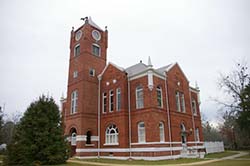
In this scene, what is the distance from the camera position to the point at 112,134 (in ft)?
76.3

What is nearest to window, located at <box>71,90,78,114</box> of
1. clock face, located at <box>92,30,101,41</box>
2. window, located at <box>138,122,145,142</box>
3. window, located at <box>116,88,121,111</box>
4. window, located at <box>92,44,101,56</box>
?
window, located at <box>116,88,121,111</box>

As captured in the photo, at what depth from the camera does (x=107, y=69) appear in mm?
26062

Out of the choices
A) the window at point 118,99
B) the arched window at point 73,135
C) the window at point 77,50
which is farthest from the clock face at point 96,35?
the arched window at point 73,135

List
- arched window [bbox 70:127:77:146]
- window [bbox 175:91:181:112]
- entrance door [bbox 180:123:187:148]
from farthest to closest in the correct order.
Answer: window [bbox 175:91:181:112] < arched window [bbox 70:127:77:146] < entrance door [bbox 180:123:187:148]

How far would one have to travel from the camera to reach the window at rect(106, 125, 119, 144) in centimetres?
2283

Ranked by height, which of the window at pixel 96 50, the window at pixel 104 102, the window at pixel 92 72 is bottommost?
the window at pixel 104 102

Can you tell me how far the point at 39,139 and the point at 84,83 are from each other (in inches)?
420

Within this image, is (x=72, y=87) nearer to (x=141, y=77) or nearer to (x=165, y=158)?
(x=141, y=77)

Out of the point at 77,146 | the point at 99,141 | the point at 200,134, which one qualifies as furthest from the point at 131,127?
the point at 200,134

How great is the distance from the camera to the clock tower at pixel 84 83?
77.6ft

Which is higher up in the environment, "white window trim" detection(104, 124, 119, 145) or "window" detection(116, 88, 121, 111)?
"window" detection(116, 88, 121, 111)

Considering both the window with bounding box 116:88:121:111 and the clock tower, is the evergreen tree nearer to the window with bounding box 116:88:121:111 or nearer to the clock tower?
the clock tower

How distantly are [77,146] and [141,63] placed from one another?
536 inches

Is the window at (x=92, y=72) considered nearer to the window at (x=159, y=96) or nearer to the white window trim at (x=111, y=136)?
the white window trim at (x=111, y=136)
